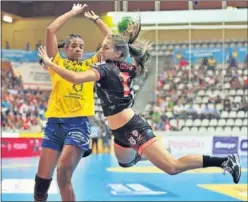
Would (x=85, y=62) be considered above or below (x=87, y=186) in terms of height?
above

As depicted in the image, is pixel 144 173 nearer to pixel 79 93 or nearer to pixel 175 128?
pixel 175 128

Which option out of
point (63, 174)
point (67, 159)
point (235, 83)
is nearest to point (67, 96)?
point (67, 159)

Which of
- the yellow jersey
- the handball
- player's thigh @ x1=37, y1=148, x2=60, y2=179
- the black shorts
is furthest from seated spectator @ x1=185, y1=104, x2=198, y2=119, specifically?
the black shorts

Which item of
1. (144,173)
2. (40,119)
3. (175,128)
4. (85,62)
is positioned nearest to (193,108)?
(175,128)

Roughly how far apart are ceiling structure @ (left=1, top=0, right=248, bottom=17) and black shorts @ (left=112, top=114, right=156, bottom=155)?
1.17m

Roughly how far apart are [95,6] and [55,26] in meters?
2.87

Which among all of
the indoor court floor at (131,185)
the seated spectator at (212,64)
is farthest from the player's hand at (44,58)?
the seated spectator at (212,64)

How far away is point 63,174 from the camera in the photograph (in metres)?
4.99

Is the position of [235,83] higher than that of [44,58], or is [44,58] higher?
[44,58]

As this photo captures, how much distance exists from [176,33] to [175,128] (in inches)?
167

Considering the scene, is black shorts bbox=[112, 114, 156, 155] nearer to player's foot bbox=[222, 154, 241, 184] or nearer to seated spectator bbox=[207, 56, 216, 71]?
player's foot bbox=[222, 154, 241, 184]

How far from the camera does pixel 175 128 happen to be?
66.7ft

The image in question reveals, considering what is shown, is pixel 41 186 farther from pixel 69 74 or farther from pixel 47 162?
pixel 69 74

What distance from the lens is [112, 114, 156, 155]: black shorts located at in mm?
4723
